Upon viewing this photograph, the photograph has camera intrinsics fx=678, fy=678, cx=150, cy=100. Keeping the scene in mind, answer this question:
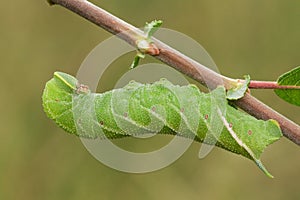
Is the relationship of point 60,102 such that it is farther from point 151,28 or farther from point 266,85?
point 266,85

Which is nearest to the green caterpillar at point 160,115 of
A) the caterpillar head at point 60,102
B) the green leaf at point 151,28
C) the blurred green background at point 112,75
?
the caterpillar head at point 60,102

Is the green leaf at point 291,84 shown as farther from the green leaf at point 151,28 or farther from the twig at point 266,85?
the green leaf at point 151,28

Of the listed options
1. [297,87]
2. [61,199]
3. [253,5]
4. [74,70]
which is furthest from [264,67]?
[297,87]

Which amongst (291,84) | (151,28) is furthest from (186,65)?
(291,84)

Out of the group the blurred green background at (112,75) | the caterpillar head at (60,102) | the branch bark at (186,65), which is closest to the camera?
the branch bark at (186,65)

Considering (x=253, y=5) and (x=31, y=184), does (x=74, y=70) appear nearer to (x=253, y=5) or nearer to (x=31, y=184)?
(x=31, y=184)

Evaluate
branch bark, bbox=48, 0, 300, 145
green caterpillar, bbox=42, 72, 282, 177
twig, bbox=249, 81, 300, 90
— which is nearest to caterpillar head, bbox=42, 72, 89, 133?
green caterpillar, bbox=42, 72, 282, 177
